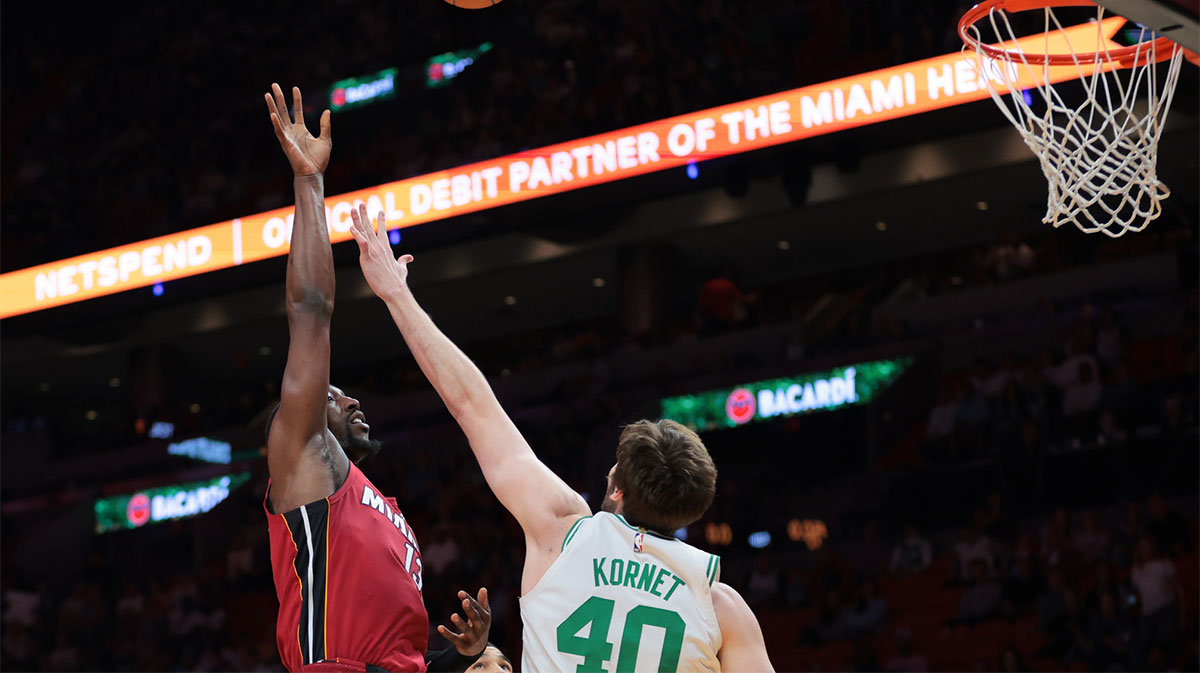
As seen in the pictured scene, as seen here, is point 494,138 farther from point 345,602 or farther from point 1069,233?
point 345,602

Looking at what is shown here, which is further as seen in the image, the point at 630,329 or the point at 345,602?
the point at 630,329

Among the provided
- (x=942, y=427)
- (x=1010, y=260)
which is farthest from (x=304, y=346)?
(x=1010, y=260)

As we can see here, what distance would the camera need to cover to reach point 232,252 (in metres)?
12.6

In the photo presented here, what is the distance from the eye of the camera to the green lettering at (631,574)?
2.56m

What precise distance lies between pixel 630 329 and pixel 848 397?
13.3 ft

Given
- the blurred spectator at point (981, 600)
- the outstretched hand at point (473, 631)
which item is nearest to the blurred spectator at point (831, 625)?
the blurred spectator at point (981, 600)

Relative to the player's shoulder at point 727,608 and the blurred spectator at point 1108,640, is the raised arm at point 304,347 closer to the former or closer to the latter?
the player's shoulder at point 727,608

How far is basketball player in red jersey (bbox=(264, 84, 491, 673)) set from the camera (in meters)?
3.29

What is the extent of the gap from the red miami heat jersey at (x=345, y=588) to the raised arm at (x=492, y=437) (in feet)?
2.18

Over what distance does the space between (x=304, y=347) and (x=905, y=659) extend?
6.90 metres

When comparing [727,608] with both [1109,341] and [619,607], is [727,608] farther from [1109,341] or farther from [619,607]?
[1109,341]

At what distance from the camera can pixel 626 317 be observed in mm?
15898

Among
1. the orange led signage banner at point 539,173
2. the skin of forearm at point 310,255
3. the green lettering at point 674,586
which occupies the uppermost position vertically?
the orange led signage banner at point 539,173

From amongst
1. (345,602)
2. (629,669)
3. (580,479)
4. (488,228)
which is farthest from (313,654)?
(488,228)
